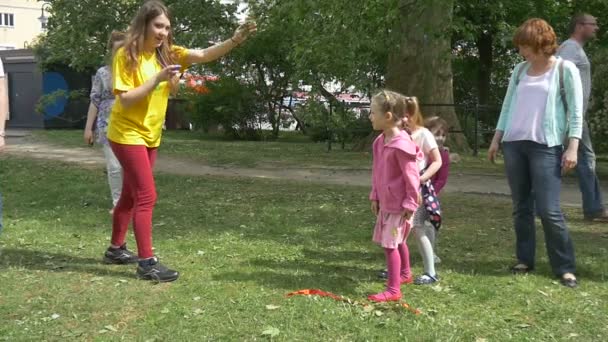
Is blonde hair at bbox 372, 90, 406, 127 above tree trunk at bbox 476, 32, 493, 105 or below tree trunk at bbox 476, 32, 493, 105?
below

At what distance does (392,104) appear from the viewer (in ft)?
15.2

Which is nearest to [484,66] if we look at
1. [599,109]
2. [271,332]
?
[599,109]

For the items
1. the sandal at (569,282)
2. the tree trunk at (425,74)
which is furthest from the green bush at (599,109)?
the sandal at (569,282)

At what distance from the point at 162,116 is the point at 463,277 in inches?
95.6

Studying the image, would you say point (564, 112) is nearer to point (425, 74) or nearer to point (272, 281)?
point (272, 281)

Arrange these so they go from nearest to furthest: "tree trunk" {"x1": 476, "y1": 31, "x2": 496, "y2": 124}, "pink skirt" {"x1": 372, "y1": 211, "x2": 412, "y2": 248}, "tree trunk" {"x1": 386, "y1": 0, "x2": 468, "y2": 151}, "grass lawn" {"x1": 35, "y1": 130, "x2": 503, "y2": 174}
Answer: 1. "pink skirt" {"x1": 372, "y1": 211, "x2": 412, "y2": 248}
2. "grass lawn" {"x1": 35, "y1": 130, "x2": 503, "y2": 174}
3. "tree trunk" {"x1": 386, "y1": 0, "x2": 468, "y2": 151}
4. "tree trunk" {"x1": 476, "y1": 31, "x2": 496, "y2": 124}

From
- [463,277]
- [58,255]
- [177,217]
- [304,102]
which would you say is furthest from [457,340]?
[304,102]

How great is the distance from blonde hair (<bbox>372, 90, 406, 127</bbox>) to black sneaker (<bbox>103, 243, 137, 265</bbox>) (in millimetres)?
2281

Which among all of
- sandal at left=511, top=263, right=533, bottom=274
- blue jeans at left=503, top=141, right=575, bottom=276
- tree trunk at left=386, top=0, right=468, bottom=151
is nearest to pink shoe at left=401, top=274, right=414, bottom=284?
sandal at left=511, top=263, right=533, bottom=274

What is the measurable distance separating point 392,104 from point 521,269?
1.75 metres

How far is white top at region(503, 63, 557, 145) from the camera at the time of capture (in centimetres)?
507

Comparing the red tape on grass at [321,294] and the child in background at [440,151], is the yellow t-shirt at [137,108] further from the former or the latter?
the child in background at [440,151]

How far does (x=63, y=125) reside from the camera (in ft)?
82.2

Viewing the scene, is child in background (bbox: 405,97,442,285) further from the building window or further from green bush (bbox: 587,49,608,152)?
the building window
